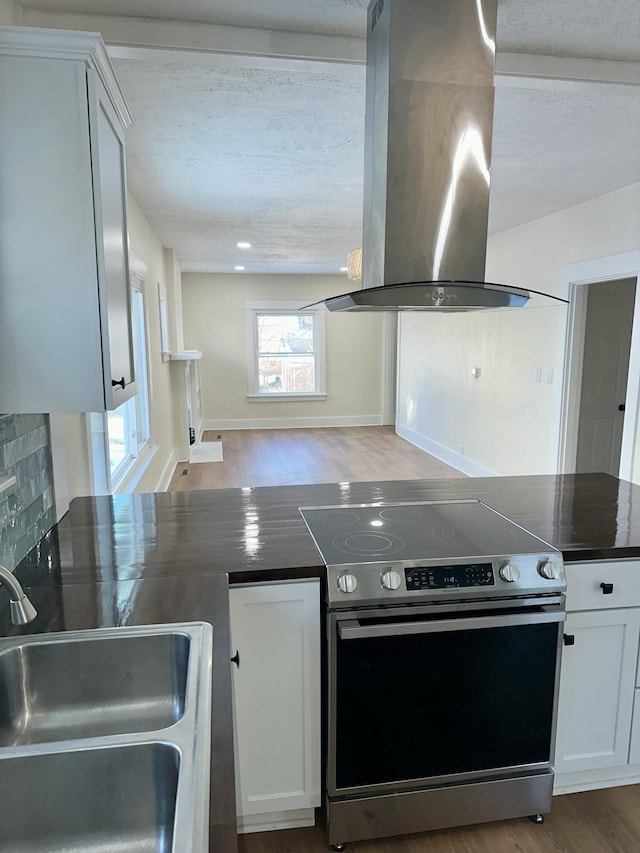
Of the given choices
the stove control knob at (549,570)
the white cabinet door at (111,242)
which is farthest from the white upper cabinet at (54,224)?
the stove control knob at (549,570)

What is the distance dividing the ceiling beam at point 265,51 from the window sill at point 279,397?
6.82 m

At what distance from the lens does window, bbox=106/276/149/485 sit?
3.45 m

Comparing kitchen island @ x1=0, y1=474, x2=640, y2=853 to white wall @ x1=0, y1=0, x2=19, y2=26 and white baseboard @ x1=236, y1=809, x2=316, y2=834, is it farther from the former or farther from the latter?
white wall @ x1=0, y1=0, x2=19, y2=26

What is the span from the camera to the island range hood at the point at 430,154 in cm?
163

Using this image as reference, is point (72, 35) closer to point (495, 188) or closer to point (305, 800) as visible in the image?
point (305, 800)

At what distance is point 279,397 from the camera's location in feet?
28.5

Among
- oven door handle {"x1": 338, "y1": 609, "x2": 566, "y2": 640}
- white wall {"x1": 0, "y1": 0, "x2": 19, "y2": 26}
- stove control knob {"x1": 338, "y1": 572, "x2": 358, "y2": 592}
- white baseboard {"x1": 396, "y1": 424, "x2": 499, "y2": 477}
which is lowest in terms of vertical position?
white baseboard {"x1": 396, "y1": 424, "x2": 499, "y2": 477}

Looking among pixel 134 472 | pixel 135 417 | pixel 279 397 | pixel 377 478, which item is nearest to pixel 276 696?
pixel 134 472

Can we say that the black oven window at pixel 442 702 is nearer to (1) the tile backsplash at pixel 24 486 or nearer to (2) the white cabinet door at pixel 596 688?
(2) the white cabinet door at pixel 596 688

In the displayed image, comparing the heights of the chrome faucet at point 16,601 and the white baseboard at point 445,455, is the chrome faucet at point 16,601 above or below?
above

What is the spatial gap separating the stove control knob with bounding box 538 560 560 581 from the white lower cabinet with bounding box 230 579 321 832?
2.12 feet

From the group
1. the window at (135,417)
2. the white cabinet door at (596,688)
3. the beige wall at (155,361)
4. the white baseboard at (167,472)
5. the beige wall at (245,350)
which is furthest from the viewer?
the beige wall at (245,350)

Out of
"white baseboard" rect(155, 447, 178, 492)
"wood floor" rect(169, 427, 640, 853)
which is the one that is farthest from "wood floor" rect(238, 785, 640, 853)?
"white baseboard" rect(155, 447, 178, 492)

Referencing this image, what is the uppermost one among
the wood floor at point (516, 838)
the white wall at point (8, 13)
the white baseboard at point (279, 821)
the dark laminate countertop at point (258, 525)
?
the white wall at point (8, 13)
